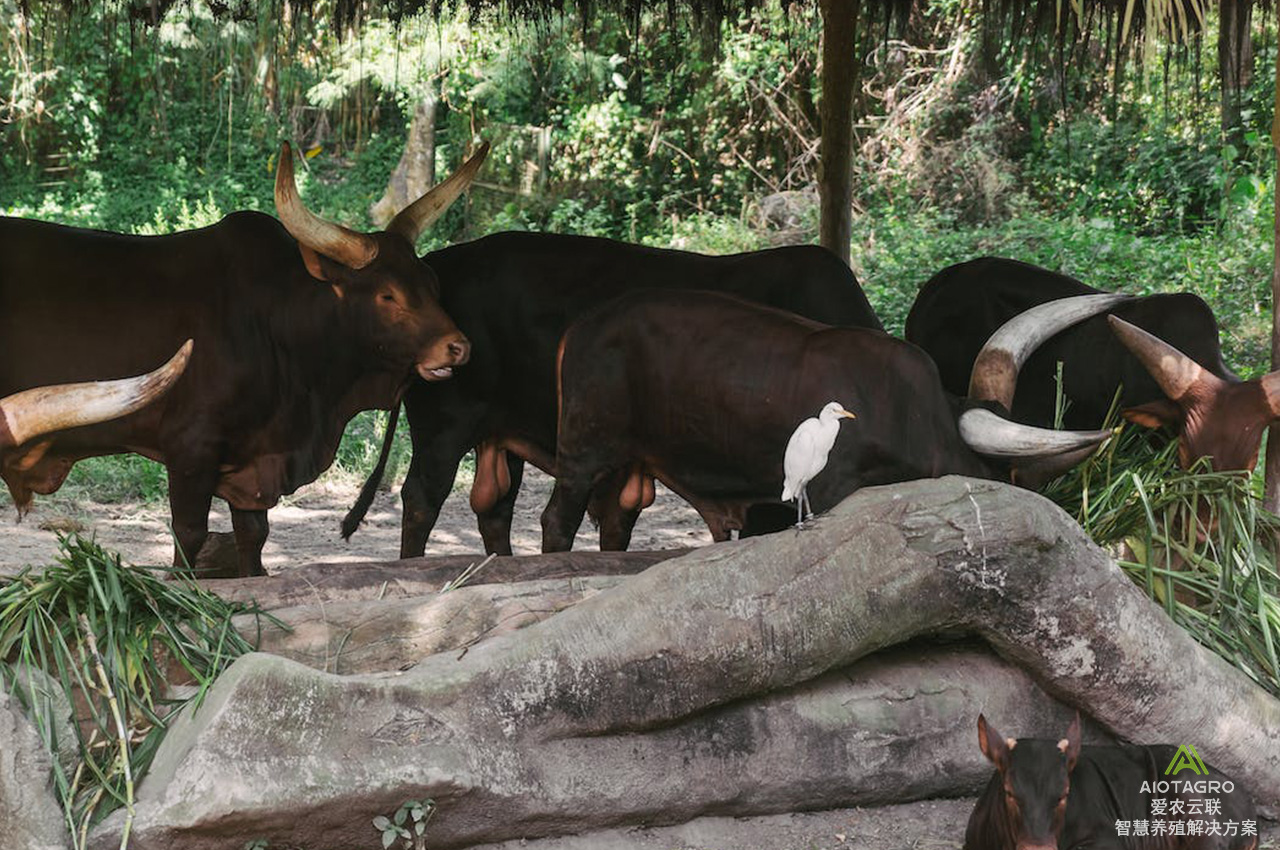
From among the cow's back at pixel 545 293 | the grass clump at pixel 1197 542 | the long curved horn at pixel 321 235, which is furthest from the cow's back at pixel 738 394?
the long curved horn at pixel 321 235

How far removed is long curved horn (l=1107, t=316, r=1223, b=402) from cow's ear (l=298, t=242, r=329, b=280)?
283cm

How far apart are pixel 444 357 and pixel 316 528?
331cm

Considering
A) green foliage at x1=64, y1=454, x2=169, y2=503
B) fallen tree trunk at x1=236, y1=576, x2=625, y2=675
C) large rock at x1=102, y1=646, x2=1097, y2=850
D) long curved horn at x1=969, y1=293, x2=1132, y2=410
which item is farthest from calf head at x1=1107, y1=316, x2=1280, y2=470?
green foliage at x1=64, y1=454, x2=169, y2=503

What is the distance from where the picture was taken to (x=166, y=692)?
3623 mm

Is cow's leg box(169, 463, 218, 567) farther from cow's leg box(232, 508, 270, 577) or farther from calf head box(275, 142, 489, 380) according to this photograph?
calf head box(275, 142, 489, 380)

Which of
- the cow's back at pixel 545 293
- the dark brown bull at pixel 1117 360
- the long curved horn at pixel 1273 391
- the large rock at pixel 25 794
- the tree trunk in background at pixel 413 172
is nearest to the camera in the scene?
the large rock at pixel 25 794

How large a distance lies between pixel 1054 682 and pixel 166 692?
238cm

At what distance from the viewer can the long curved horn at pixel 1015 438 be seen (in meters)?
4.14

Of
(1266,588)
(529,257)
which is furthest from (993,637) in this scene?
(529,257)

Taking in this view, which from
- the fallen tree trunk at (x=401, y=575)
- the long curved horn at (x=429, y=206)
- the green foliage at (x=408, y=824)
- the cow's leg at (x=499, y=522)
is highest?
the long curved horn at (x=429, y=206)

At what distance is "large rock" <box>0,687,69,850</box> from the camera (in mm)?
3129

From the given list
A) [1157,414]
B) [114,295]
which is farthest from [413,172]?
[1157,414]

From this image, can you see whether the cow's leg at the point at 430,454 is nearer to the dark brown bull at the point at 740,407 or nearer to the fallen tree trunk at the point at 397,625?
the dark brown bull at the point at 740,407

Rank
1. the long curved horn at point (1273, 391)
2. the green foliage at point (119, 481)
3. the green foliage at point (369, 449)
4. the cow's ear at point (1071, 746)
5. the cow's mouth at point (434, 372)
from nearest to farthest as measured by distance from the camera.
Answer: the cow's ear at point (1071, 746) < the long curved horn at point (1273, 391) < the cow's mouth at point (434, 372) < the green foliage at point (119, 481) < the green foliage at point (369, 449)
